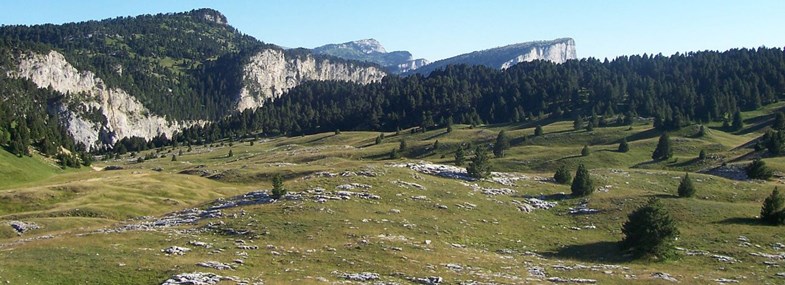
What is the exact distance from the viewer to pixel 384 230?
56656mm

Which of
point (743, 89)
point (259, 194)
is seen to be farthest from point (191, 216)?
point (743, 89)

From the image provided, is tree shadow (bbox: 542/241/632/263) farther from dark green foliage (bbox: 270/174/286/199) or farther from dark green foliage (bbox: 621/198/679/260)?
dark green foliage (bbox: 270/174/286/199)

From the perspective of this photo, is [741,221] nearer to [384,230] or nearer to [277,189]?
[384,230]

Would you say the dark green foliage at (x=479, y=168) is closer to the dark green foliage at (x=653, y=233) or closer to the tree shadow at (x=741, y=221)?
the tree shadow at (x=741, y=221)

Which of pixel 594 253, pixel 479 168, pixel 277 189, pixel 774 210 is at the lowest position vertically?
pixel 594 253

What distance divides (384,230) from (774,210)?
41459 millimetres

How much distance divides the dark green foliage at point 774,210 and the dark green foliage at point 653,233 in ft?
52.8

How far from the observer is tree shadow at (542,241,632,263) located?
171 ft

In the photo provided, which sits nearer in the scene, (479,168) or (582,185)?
(582,185)

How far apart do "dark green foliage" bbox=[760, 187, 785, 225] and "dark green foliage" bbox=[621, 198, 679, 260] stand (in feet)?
52.8

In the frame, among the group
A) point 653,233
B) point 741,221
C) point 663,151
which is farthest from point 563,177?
point 663,151

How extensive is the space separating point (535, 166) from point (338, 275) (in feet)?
242

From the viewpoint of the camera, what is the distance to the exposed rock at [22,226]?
187ft

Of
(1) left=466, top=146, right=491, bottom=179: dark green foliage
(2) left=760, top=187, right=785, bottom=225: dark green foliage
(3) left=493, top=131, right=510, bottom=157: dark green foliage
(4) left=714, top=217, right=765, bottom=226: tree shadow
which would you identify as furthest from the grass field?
(3) left=493, top=131, right=510, bottom=157: dark green foliage
